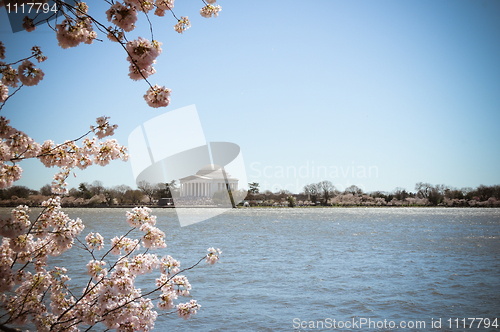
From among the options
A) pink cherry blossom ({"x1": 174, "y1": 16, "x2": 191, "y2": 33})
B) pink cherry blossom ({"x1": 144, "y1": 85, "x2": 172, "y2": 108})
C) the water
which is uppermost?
Result: pink cherry blossom ({"x1": 174, "y1": 16, "x2": 191, "y2": 33})

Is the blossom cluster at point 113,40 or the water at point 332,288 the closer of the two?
the blossom cluster at point 113,40

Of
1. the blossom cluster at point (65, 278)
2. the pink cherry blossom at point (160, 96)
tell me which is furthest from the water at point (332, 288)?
the pink cherry blossom at point (160, 96)

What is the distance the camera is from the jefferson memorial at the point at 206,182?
107625 millimetres

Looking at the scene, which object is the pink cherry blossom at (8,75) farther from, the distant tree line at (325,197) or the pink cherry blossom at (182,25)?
the distant tree line at (325,197)

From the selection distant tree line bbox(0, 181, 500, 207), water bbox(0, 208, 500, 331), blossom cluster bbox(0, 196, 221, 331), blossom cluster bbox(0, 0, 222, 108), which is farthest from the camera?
distant tree line bbox(0, 181, 500, 207)

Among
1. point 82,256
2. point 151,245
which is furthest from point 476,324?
point 82,256

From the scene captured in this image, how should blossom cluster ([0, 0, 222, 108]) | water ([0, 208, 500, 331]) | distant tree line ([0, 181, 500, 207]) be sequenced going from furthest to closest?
distant tree line ([0, 181, 500, 207]) → water ([0, 208, 500, 331]) → blossom cluster ([0, 0, 222, 108])

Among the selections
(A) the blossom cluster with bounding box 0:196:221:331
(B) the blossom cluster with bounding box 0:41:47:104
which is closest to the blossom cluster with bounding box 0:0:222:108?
(B) the blossom cluster with bounding box 0:41:47:104

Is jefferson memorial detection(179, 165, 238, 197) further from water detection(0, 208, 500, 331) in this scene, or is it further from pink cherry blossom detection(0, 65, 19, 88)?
pink cherry blossom detection(0, 65, 19, 88)

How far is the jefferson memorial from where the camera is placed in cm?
10762

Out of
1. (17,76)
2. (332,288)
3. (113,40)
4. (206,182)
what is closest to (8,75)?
(17,76)

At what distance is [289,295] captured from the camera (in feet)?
32.0

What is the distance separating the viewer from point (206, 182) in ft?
353

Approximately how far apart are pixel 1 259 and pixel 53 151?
1.21 meters
